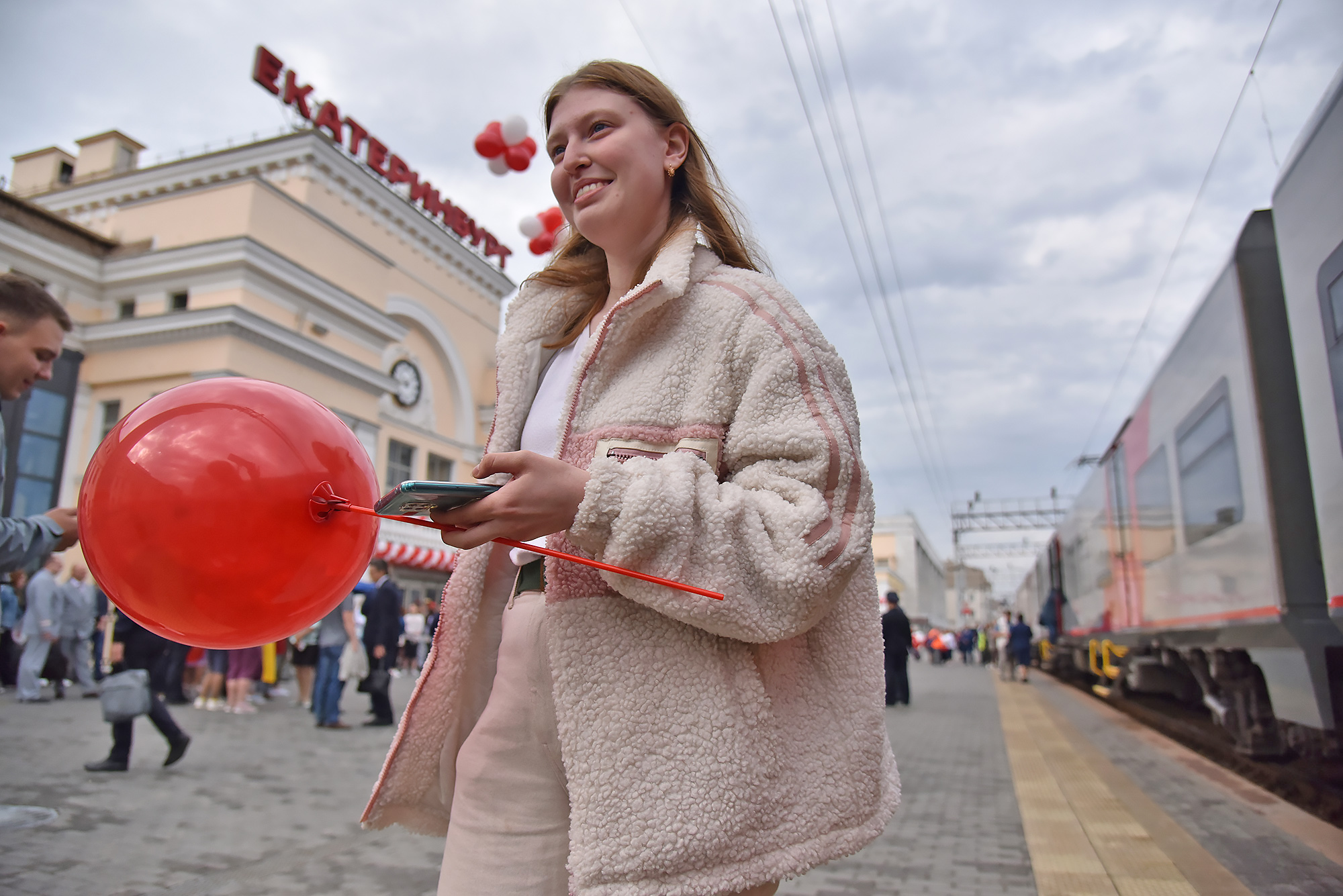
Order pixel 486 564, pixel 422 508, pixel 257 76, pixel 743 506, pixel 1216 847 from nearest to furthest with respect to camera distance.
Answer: pixel 422 508 < pixel 743 506 < pixel 486 564 < pixel 1216 847 < pixel 257 76

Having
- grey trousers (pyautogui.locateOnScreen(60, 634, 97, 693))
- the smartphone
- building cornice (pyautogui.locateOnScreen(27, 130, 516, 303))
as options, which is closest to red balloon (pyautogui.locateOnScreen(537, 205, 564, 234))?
the smartphone

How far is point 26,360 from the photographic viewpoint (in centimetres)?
294

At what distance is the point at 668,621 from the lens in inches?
44.0

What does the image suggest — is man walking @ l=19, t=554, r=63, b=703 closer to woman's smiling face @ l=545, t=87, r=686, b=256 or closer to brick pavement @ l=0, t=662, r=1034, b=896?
brick pavement @ l=0, t=662, r=1034, b=896

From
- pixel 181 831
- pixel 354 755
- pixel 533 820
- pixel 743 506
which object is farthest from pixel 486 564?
pixel 354 755

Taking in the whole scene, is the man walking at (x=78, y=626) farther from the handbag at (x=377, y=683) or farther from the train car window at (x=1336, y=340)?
the train car window at (x=1336, y=340)

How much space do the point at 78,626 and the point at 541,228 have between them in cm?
815

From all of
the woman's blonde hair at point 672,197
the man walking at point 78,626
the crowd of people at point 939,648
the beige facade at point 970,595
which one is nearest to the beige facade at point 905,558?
the beige facade at point 970,595

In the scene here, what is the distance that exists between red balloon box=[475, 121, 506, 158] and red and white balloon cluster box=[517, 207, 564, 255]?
782 millimetres

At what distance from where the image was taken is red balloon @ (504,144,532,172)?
871cm

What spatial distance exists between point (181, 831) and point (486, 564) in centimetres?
388

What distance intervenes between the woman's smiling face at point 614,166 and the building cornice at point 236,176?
22.2 m

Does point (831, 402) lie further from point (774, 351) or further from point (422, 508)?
point (422, 508)

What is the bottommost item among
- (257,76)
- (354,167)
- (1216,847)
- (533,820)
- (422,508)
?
(1216,847)
